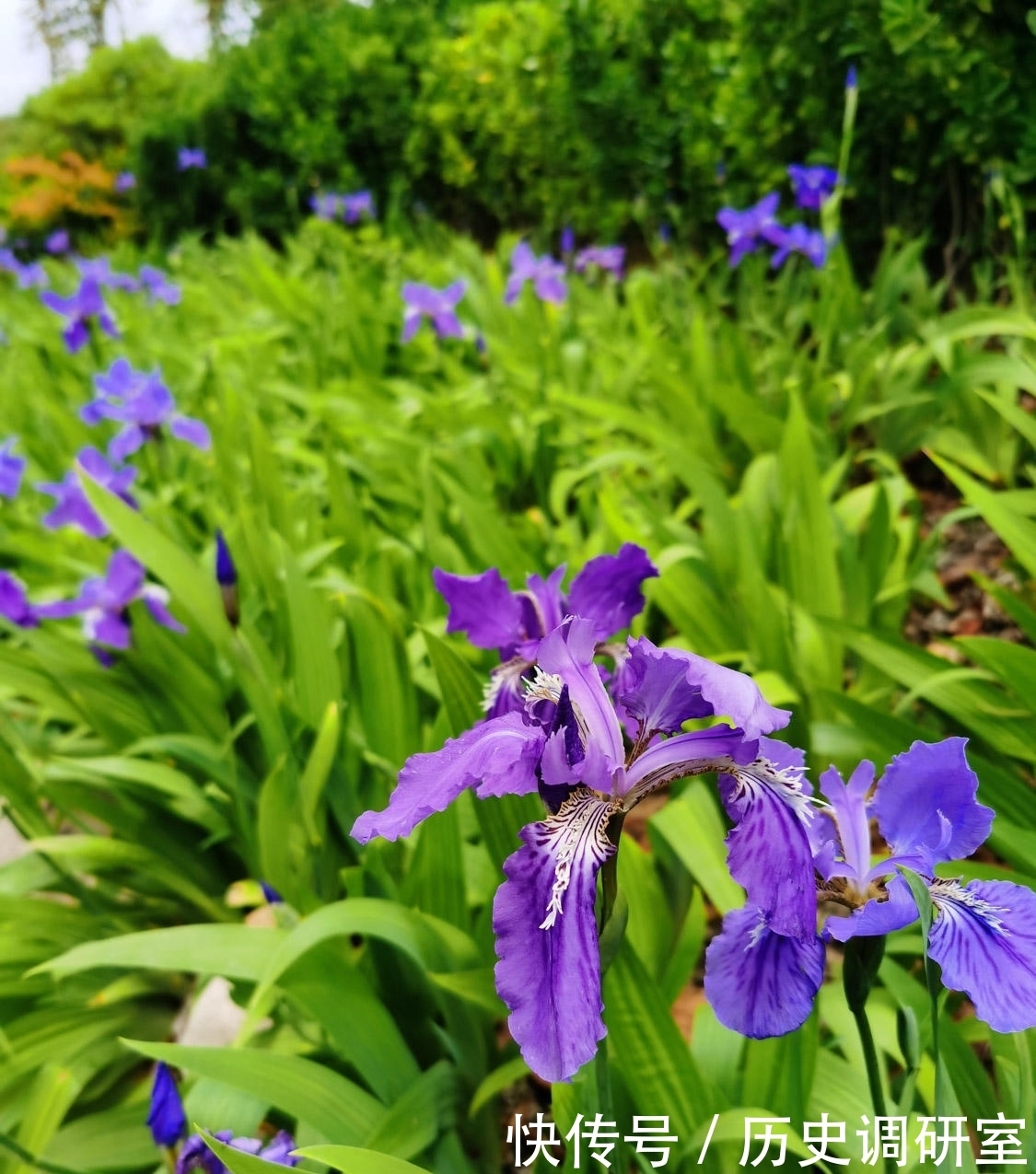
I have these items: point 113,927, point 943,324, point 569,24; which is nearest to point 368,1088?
point 113,927

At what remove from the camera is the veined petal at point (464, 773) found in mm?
672

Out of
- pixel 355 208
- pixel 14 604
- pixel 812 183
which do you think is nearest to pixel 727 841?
pixel 14 604

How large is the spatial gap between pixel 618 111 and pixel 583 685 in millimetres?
4298

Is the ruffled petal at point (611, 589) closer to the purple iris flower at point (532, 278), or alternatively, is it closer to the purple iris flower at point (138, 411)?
the purple iris flower at point (138, 411)

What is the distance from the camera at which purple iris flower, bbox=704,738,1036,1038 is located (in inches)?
27.1

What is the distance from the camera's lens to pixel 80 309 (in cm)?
378

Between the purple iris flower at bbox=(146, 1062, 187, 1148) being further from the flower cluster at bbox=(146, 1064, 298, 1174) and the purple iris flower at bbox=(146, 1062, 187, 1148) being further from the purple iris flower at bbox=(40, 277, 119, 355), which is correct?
the purple iris flower at bbox=(40, 277, 119, 355)

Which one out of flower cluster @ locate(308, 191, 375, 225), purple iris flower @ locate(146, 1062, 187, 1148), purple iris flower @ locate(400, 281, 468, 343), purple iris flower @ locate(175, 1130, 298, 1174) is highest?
flower cluster @ locate(308, 191, 375, 225)

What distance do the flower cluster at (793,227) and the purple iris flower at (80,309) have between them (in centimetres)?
240

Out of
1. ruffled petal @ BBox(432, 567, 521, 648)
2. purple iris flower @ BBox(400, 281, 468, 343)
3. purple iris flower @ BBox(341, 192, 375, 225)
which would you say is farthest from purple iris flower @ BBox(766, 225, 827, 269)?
purple iris flower @ BBox(341, 192, 375, 225)

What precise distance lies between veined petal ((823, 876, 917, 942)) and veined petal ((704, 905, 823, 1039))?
2 cm

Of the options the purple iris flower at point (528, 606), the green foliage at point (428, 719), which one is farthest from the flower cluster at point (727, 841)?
the purple iris flower at point (528, 606)

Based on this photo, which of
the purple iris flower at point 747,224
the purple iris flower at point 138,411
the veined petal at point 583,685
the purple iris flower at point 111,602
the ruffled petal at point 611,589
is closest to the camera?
the veined petal at point 583,685

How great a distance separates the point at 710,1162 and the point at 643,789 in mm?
495
